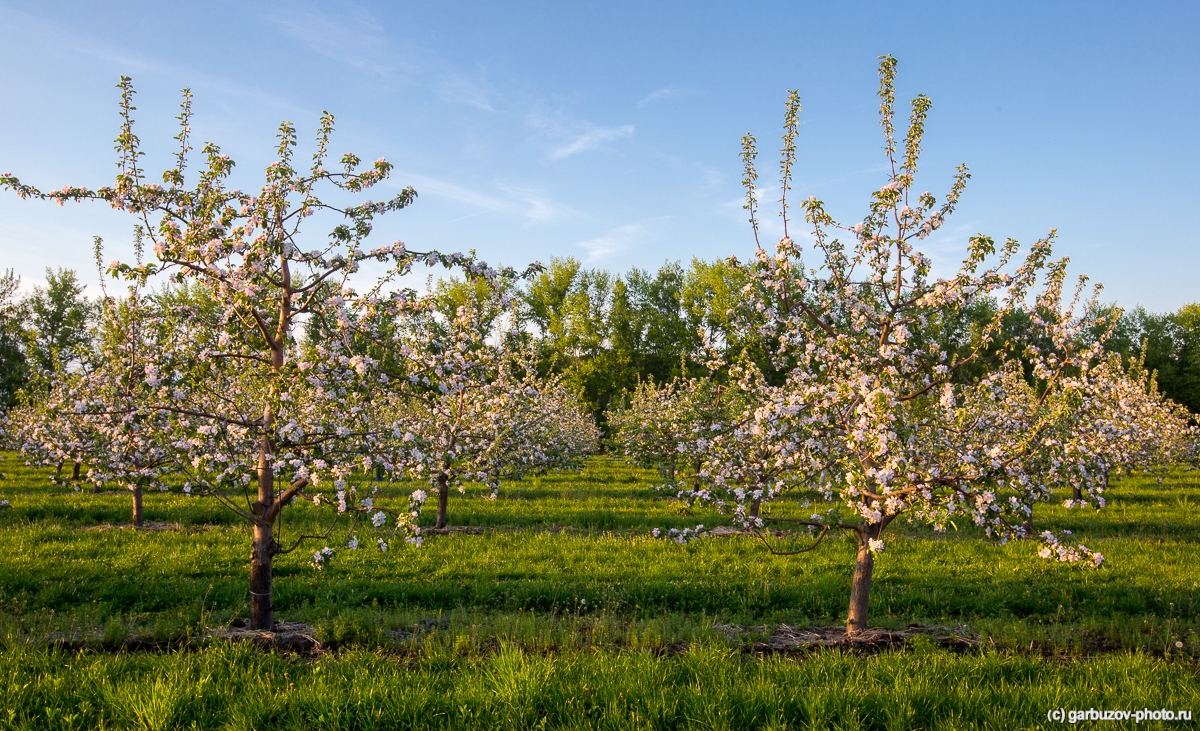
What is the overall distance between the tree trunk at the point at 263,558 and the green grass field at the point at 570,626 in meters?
0.77

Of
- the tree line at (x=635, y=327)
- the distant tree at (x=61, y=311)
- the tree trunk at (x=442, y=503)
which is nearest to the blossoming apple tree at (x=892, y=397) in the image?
the tree trunk at (x=442, y=503)

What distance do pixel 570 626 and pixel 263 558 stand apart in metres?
4.03

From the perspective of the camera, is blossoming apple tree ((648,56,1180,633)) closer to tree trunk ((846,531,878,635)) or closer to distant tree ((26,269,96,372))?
tree trunk ((846,531,878,635))

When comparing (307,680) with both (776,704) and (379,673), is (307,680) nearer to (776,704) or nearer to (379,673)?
(379,673)

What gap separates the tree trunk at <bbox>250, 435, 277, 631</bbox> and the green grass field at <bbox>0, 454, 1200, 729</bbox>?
0.77 metres

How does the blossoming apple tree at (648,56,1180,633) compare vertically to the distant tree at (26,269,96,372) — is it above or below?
below

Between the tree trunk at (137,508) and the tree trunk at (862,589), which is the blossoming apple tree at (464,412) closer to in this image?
the tree trunk at (862,589)

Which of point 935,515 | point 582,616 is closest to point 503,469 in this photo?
point 582,616

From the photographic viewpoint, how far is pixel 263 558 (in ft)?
28.7

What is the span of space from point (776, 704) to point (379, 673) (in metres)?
3.74

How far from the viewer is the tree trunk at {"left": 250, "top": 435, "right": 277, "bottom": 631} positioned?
8.65 meters

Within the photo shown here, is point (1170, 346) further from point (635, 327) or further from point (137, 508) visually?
point (137, 508)

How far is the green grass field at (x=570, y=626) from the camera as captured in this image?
5934 millimetres

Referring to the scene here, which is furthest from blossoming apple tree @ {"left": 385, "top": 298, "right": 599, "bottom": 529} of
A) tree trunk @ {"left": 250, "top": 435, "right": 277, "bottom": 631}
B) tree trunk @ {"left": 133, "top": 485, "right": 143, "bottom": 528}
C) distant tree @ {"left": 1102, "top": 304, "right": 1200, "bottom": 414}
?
distant tree @ {"left": 1102, "top": 304, "right": 1200, "bottom": 414}
